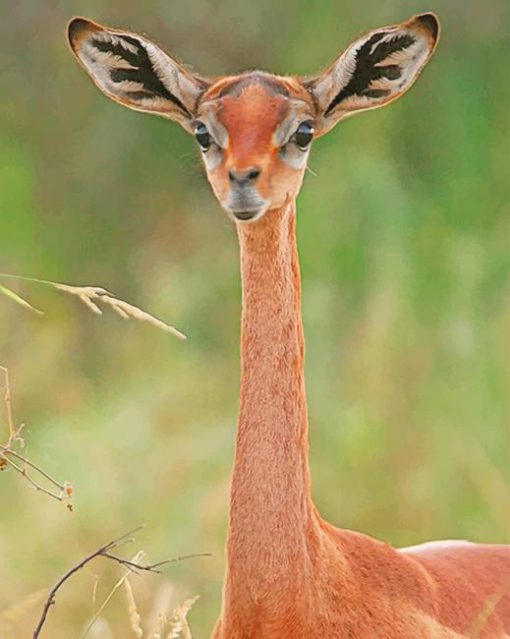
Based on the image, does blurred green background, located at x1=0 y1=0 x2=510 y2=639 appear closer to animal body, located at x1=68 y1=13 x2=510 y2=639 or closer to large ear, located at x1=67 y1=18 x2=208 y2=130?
animal body, located at x1=68 y1=13 x2=510 y2=639

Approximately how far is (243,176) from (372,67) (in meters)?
0.67

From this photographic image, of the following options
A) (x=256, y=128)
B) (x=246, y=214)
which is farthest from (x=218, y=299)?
(x=246, y=214)

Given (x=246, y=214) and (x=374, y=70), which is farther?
(x=374, y=70)

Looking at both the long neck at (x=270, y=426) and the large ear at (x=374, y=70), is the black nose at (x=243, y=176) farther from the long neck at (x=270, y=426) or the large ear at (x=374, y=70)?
the large ear at (x=374, y=70)

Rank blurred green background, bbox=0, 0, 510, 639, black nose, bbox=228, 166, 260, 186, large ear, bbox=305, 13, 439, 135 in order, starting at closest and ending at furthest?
black nose, bbox=228, 166, 260, 186 < large ear, bbox=305, 13, 439, 135 < blurred green background, bbox=0, 0, 510, 639

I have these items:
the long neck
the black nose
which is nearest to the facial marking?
the black nose

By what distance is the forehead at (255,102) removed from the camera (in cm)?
434

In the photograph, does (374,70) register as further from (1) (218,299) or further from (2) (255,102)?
(1) (218,299)

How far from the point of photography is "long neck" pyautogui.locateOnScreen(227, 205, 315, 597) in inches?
165

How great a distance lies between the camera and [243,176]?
419cm

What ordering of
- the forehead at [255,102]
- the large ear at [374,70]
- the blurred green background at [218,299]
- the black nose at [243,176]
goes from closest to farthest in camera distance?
the black nose at [243,176] → the forehead at [255,102] → the large ear at [374,70] → the blurred green background at [218,299]

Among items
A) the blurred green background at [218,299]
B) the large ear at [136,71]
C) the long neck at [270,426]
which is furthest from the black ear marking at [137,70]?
the blurred green background at [218,299]

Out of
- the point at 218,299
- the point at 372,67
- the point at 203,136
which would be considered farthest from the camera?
the point at 218,299

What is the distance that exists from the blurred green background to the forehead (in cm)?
184
